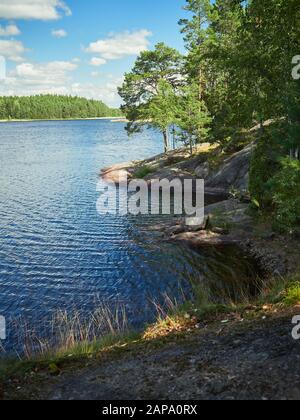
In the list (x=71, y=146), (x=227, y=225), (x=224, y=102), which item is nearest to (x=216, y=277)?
(x=227, y=225)

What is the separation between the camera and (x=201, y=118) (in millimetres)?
50500

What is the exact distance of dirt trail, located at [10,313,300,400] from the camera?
8.16 m

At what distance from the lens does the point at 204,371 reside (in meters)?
9.02

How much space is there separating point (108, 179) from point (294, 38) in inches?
1395

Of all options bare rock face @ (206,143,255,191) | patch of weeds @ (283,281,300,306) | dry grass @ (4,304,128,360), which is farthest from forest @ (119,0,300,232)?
dry grass @ (4,304,128,360)

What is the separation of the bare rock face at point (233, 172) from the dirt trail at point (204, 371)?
2909cm

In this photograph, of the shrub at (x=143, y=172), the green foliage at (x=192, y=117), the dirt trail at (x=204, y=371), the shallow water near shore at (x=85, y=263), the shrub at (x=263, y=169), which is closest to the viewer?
the dirt trail at (x=204, y=371)

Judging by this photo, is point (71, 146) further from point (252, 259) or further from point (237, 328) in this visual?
point (237, 328)

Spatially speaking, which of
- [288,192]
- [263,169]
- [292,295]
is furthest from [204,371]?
[263,169]

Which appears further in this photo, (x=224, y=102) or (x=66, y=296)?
(x=224, y=102)

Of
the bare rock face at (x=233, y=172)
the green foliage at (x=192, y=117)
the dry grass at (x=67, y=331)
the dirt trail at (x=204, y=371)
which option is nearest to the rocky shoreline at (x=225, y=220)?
the bare rock face at (x=233, y=172)

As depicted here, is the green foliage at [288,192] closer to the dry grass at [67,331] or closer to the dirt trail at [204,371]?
the dry grass at [67,331]

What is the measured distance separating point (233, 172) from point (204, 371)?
33.8m

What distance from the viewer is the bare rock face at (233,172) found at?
39.6 meters
